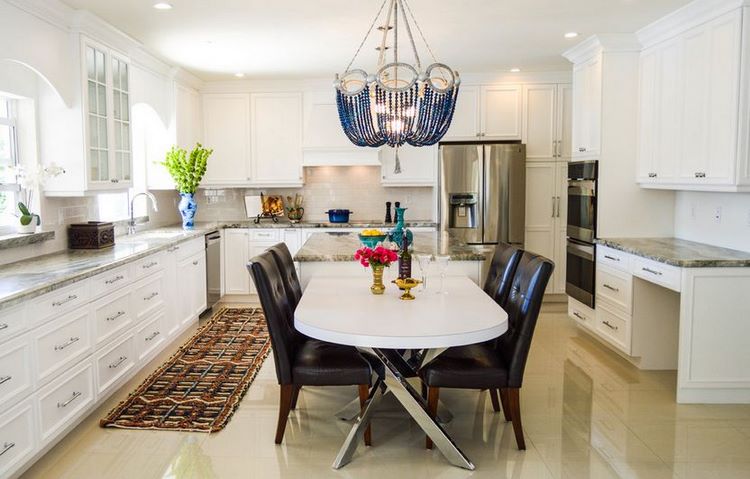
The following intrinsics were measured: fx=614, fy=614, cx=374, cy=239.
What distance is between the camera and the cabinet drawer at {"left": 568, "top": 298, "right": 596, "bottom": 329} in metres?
5.08

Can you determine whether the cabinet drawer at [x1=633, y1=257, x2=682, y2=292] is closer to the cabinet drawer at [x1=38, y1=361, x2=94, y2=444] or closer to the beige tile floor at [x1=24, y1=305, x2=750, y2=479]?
the beige tile floor at [x1=24, y1=305, x2=750, y2=479]

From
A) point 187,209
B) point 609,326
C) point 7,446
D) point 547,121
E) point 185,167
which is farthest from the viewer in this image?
point 547,121

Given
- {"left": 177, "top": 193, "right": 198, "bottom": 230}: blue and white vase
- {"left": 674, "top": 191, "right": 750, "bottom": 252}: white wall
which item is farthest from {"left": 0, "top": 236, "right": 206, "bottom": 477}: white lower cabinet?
{"left": 674, "top": 191, "right": 750, "bottom": 252}: white wall

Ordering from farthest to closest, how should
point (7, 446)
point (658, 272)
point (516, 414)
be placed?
point (658, 272), point (516, 414), point (7, 446)

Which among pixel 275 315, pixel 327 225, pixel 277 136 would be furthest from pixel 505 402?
pixel 277 136

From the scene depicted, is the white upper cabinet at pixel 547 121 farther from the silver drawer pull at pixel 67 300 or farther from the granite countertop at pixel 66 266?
the silver drawer pull at pixel 67 300

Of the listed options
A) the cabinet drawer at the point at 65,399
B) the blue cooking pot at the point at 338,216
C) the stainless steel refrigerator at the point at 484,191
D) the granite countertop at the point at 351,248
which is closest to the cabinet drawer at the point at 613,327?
the granite countertop at the point at 351,248

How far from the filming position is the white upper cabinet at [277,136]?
6887 millimetres

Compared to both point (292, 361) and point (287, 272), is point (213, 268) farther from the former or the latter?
point (292, 361)

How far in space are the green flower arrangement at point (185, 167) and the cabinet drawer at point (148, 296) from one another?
157cm

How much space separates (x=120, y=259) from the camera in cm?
381

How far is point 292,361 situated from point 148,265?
1.77 metres

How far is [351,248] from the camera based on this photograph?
448 centimetres

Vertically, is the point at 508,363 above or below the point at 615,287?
below
